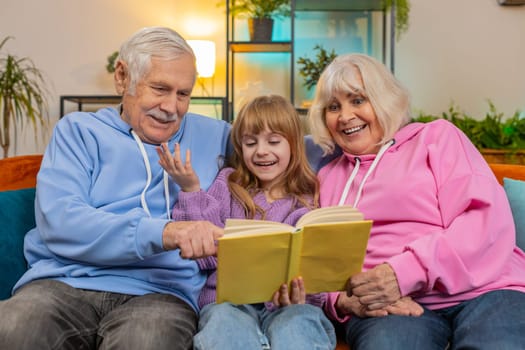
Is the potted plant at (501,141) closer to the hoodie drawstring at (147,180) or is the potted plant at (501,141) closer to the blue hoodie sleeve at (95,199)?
the blue hoodie sleeve at (95,199)

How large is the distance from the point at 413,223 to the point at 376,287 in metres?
0.27

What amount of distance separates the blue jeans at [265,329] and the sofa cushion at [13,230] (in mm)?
556

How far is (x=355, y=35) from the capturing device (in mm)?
4203

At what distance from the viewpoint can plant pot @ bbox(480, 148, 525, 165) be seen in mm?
3049

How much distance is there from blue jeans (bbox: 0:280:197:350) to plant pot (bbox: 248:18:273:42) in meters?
2.77

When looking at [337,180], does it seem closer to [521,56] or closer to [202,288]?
[202,288]

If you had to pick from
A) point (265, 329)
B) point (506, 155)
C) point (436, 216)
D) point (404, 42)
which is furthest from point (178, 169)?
point (404, 42)

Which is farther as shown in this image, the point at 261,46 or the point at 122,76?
the point at 261,46

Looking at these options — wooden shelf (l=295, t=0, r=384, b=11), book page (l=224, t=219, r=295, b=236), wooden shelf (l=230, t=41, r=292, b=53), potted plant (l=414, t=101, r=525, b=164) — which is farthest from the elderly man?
wooden shelf (l=295, t=0, r=384, b=11)

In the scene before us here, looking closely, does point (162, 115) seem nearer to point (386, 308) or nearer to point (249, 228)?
point (249, 228)

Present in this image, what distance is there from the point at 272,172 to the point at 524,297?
760mm

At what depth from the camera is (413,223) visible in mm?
1491

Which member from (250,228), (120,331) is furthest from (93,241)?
(250,228)

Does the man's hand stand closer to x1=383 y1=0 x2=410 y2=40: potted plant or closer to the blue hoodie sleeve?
the blue hoodie sleeve
